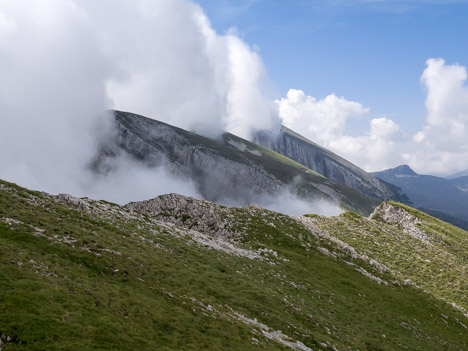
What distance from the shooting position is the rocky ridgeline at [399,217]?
387 ft

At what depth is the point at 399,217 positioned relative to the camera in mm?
128250

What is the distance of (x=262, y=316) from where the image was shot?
35.8 metres

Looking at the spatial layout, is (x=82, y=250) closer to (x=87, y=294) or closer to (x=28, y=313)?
(x=87, y=294)

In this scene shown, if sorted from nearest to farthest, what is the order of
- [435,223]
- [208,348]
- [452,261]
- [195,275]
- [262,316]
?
[208,348] < [262,316] < [195,275] < [452,261] < [435,223]

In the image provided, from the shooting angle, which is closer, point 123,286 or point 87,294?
point 87,294

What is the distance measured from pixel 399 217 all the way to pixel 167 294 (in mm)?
120835

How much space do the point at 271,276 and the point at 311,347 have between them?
1669 cm

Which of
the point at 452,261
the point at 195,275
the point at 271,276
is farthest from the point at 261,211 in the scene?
the point at 452,261

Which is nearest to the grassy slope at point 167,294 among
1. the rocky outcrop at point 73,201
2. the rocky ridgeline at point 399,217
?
the rocky outcrop at point 73,201

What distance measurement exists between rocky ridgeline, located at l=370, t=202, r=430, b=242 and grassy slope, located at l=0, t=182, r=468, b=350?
207ft

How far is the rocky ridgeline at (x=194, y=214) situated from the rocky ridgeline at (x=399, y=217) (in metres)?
78.8

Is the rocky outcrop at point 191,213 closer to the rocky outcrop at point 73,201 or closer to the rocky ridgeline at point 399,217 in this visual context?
the rocky outcrop at point 73,201

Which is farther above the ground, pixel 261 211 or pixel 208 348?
pixel 261 211

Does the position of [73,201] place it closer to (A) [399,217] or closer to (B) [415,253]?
(B) [415,253]
